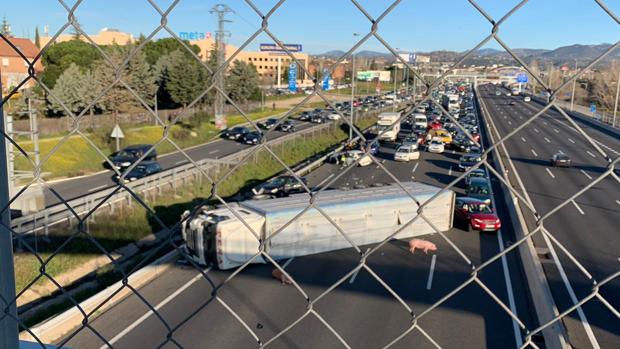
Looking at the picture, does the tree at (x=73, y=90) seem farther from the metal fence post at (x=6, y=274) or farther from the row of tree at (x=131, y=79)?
the metal fence post at (x=6, y=274)

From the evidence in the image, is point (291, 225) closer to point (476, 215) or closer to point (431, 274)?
point (431, 274)

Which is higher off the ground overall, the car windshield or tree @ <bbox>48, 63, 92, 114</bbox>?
tree @ <bbox>48, 63, 92, 114</bbox>

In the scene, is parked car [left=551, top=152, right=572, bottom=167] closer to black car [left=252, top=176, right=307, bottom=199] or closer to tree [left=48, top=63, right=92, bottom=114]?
black car [left=252, top=176, right=307, bottom=199]

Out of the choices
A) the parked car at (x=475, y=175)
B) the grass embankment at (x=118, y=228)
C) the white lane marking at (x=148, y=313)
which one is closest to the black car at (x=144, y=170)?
the grass embankment at (x=118, y=228)

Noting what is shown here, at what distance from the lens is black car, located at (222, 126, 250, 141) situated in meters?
20.6

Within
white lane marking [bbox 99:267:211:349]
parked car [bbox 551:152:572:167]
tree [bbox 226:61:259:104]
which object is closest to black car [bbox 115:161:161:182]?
white lane marking [bbox 99:267:211:349]

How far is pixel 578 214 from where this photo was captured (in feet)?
36.2

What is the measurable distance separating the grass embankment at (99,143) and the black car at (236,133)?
484mm

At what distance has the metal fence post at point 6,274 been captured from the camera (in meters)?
1.19

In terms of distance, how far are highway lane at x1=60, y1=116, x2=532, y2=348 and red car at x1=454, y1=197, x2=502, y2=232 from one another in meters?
1.05

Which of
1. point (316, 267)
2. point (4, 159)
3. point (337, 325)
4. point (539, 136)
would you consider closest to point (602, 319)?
point (337, 325)

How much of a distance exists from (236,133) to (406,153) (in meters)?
6.93

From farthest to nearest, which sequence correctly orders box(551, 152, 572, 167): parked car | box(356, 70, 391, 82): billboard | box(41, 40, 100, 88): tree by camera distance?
box(41, 40, 100, 88): tree → box(551, 152, 572, 167): parked car → box(356, 70, 391, 82): billboard

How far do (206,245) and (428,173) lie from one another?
10778 millimetres
